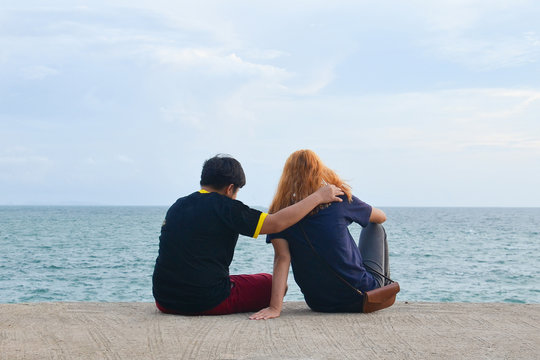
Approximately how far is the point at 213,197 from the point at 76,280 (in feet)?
61.4

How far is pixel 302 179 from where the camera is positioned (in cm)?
458

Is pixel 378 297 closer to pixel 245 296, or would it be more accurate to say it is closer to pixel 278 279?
pixel 278 279

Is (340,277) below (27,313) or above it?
above

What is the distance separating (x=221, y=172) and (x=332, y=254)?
43.2 inches

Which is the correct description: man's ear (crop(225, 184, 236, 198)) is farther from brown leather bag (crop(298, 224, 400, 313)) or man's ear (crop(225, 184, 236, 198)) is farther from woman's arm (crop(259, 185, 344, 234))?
brown leather bag (crop(298, 224, 400, 313))

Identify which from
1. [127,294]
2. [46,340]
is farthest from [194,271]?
[127,294]

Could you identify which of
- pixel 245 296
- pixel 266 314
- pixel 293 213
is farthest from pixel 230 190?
pixel 266 314

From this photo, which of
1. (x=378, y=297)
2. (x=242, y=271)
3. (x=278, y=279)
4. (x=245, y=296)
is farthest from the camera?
(x=242, y=271)

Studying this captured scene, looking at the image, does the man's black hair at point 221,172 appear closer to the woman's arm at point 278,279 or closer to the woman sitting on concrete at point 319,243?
the woman sitting on concrete at point 319,243

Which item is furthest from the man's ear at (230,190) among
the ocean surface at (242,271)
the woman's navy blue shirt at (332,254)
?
the ocean surface at (242,271)

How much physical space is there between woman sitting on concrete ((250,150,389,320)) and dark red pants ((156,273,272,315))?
0.18m

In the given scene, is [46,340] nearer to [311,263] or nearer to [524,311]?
[311,263]

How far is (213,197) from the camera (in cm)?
433

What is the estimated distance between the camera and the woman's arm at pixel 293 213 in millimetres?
4254
